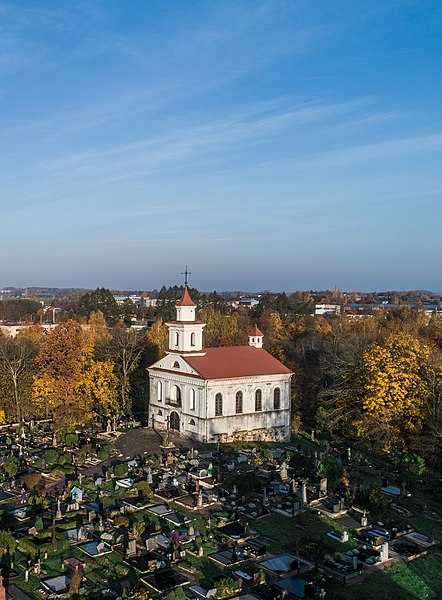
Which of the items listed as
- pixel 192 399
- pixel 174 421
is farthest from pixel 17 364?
pixel 192 399

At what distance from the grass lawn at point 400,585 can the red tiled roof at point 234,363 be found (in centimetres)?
1995

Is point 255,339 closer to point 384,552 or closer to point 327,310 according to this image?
point 384,552

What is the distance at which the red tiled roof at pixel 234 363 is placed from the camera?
41219mm

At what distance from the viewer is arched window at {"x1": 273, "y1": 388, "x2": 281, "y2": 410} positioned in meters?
43.3

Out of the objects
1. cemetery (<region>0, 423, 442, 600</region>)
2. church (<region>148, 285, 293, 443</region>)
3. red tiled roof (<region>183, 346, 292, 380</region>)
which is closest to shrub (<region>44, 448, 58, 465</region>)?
cemetery (<region>0, 423, 442, 600</region>)

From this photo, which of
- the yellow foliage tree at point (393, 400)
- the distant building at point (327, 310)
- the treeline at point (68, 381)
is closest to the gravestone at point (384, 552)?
the yellow foliage tree at point (393, 400)

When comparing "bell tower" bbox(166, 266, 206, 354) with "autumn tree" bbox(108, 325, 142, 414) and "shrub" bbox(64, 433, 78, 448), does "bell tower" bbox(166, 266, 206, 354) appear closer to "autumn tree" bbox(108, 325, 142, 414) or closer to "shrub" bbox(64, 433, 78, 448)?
"autumn tree" bbox(108, 325, 142, 414)

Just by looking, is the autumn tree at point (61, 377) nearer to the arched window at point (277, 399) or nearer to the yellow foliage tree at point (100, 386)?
the yellow foliage tree at point (100, 386)

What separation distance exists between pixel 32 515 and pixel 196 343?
745 inches

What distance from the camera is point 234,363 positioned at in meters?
42.8

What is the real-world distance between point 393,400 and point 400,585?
17.2 meters

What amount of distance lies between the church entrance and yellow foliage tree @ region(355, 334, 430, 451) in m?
12.2

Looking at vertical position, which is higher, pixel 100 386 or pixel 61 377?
pixel 61 377

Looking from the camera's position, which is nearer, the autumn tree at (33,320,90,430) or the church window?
the church window
